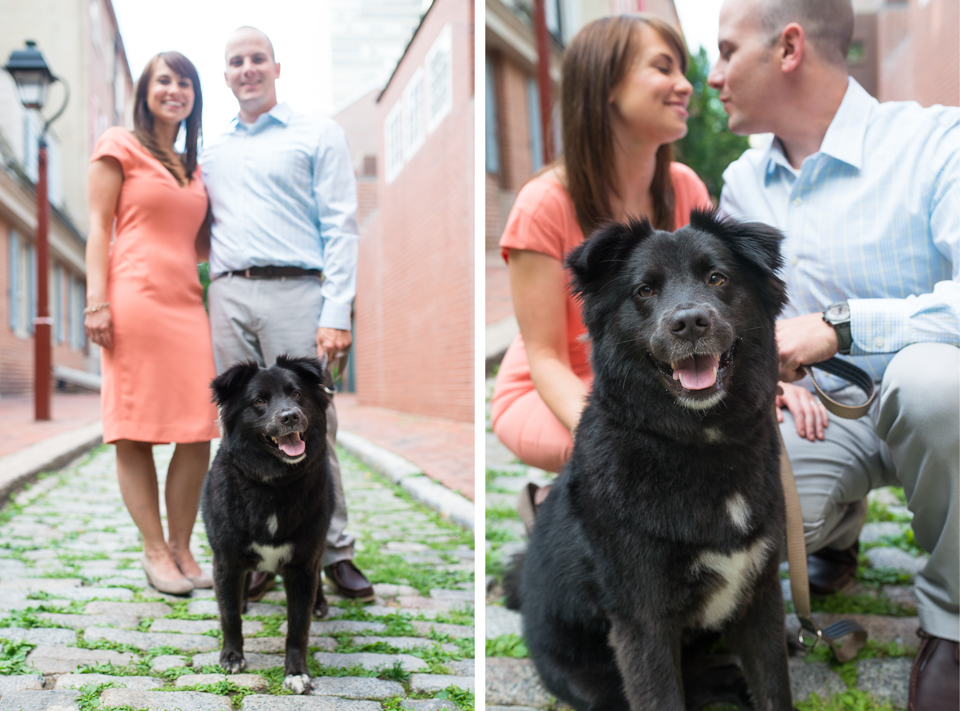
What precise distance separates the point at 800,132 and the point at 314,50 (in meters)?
1.75

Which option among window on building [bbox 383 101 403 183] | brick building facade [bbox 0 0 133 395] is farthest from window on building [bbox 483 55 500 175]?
brick building facade [bbox 0 0 133 395]

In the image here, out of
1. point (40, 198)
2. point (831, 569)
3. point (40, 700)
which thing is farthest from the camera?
point (40, 198)

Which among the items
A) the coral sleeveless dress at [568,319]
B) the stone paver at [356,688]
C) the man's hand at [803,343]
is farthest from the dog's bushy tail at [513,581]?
the man's hand at [803,343]

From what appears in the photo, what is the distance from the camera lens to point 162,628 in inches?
82.6

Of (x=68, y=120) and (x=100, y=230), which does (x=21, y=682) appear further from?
(x=68, y=120)

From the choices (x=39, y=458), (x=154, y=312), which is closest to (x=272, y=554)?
(x=154, y=312)

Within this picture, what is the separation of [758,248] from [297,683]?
1746mm

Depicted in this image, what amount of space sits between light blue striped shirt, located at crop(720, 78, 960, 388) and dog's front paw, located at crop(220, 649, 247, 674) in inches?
81.2

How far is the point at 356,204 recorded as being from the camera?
2.33 m

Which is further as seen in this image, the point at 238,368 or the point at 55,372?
the point at 55,372

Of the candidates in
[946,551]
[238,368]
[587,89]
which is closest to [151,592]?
[238,368]

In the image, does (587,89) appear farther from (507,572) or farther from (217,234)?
(507,572)

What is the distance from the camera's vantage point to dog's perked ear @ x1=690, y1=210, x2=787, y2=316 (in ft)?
4.97

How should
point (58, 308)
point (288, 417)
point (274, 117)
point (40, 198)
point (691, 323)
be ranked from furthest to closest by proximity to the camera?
point (40, 198) < point (58, 308) < point (274, 117) < point (288, 417) < point (691, 323)
